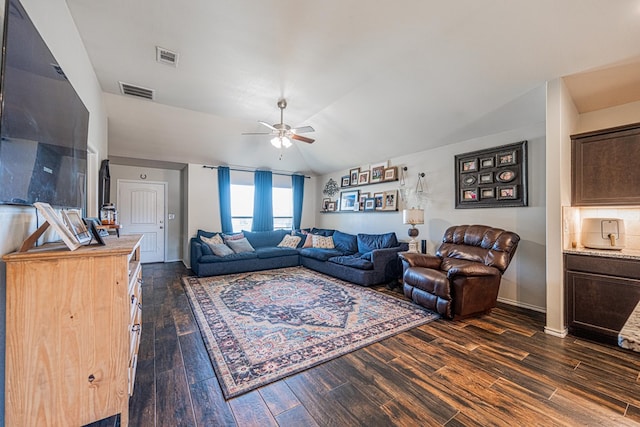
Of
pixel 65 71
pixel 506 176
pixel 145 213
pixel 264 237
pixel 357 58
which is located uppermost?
pixel 357 58

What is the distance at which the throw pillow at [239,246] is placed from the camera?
5484mm

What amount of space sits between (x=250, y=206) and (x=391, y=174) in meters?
3.65

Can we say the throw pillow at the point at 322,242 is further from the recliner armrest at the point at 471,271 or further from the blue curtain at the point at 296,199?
the recliner armrest at the point at 471,271

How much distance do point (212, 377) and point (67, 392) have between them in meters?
0.84

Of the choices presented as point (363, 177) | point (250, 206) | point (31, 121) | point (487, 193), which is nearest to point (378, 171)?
point (363, 177)

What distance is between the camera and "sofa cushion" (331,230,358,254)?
555cm

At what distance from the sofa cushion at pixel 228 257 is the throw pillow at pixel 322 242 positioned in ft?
4.78

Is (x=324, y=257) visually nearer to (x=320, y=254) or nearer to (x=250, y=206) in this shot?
(x=320, y=254)

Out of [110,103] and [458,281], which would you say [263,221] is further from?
[458,281]

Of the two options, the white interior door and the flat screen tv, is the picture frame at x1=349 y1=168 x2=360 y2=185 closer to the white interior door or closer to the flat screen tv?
the white interior door

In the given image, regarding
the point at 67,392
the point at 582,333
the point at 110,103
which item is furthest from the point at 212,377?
the point at 110,103

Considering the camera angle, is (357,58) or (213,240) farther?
(213,240)

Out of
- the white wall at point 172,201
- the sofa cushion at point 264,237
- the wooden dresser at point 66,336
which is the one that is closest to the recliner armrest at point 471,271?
the wooden dresser at point 66,336

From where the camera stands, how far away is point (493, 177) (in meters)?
3.69
